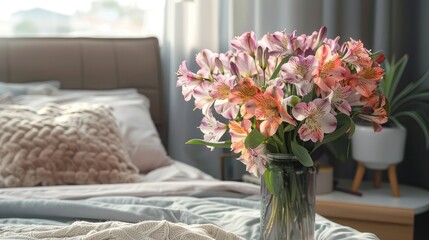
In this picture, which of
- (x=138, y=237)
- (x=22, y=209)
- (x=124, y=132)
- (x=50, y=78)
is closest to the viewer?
(x=138, y=237)

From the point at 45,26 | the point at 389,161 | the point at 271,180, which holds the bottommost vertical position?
the point at 389,161

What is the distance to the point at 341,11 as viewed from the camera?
2975 millimetres

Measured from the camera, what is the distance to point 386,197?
2686 mm

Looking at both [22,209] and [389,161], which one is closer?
[22,209]

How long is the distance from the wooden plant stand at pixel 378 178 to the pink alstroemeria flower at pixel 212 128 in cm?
140

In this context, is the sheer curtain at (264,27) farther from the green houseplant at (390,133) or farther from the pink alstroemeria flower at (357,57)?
the pink alstroemeria flower at (357,57)

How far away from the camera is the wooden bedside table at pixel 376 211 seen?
2.47m

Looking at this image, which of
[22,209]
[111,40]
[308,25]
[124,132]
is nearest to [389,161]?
[308,25]

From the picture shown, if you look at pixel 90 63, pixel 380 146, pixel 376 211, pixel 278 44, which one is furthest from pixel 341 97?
pixel 90 63

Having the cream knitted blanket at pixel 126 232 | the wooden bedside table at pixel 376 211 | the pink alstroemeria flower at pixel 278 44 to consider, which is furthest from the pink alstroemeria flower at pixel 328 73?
the wooden bedside table at pixel 376 211

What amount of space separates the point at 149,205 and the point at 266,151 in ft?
2.01

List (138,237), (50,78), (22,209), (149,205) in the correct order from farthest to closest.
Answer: (50,78)
(149,205)
(22,209)
(138,237)

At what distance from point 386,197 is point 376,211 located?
0.21m

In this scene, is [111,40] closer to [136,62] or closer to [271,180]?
[136,62]
